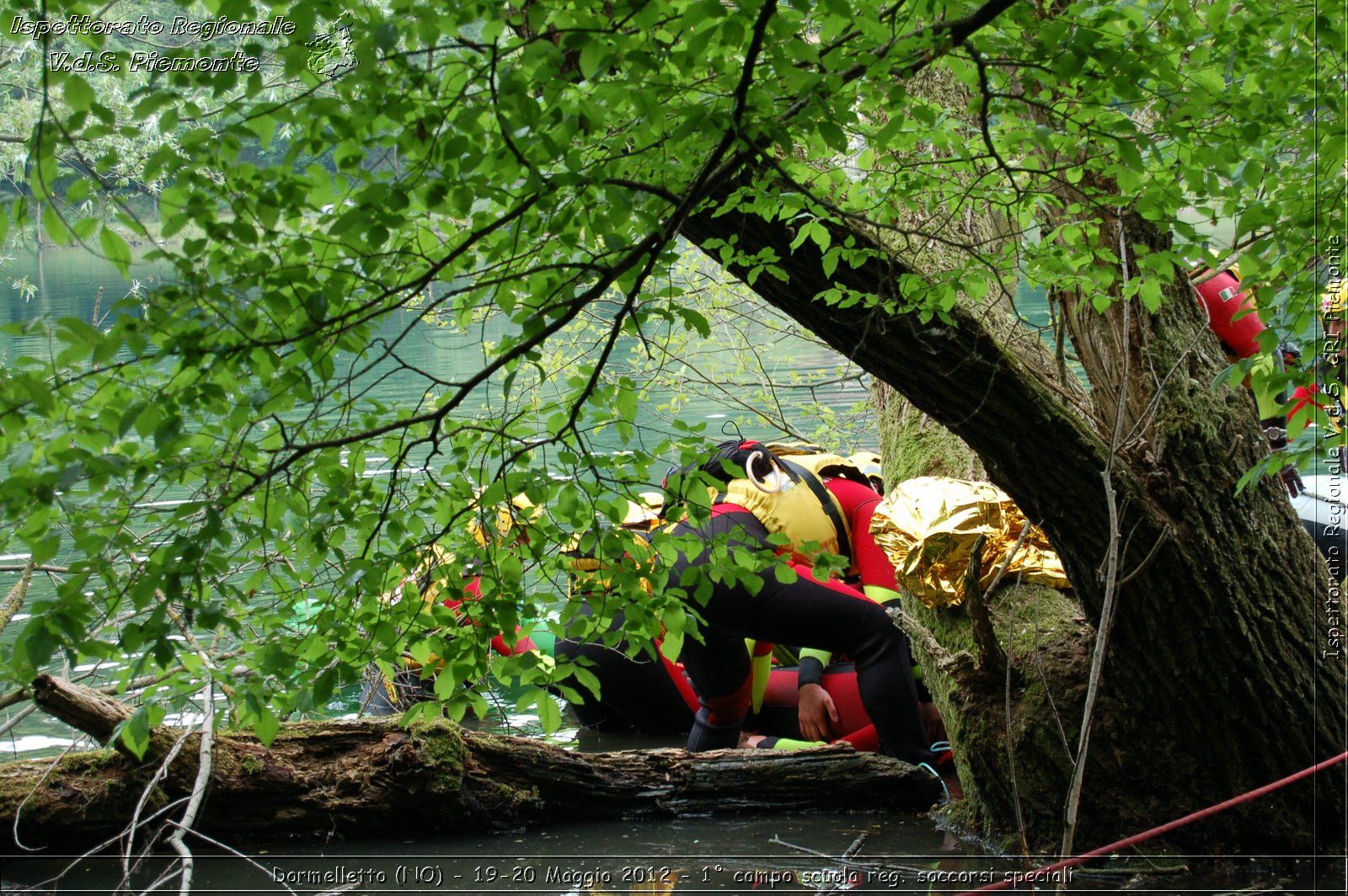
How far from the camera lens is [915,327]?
3.51 m

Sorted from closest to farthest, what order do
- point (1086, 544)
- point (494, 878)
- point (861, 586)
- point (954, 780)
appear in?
1. point (1086, 544)
2. point (494, 878)
3. point (954, 780)
4. point (861, 586)

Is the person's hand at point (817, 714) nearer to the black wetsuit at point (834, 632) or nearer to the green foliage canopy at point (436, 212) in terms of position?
the black wetsuit at point (834, 632)

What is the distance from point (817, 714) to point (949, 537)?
1.42 m

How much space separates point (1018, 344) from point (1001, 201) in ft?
4.95

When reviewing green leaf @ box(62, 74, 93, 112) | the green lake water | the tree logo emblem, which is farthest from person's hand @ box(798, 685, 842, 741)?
green leaf @ box(62, 74, 93, 112)

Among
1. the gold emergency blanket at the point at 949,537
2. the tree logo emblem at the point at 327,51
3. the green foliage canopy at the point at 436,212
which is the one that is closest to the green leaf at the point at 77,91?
the green foliage canopy at the point at 436,212

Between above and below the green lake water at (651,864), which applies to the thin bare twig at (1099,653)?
above

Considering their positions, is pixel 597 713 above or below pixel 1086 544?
below

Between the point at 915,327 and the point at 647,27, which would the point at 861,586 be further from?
the point at 647,27

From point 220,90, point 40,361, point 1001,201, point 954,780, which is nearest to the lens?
point 220,90

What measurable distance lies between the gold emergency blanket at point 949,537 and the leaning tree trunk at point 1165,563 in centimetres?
60

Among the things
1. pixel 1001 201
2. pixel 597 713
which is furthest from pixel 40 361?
pixel 597 713

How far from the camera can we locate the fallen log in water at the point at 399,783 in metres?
4.29

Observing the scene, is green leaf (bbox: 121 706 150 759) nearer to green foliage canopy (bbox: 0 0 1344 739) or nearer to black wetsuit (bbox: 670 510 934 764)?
green foliage canopy (bbox: 0 0 1344 739)
